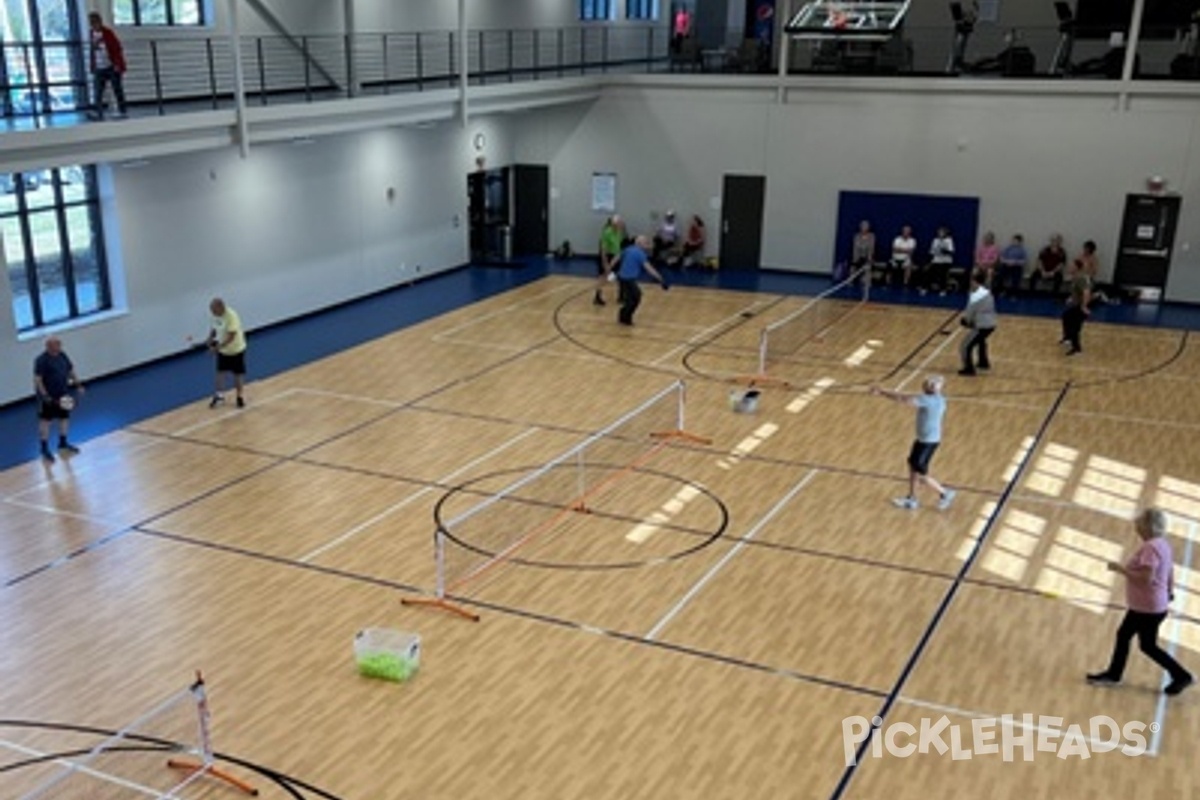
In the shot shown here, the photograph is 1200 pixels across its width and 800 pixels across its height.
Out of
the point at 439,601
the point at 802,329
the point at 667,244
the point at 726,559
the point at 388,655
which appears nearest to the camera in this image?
the point at 388,655

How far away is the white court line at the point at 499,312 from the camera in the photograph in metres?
22.5

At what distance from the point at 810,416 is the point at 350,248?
11.4 meters

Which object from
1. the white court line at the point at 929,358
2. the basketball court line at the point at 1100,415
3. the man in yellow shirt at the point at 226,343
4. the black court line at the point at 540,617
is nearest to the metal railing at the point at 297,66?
the man in yellow shirt at the point at 226,343

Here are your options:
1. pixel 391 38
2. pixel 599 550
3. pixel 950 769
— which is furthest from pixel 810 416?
pixel 391 38

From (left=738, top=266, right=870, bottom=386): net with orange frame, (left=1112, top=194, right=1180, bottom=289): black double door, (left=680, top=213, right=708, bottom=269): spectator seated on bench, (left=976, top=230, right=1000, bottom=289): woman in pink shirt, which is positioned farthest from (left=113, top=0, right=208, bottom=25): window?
(left=1112, top=194, right=1180, bottom=289): black double door

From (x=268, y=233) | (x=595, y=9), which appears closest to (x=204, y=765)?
(x=268, y=233)

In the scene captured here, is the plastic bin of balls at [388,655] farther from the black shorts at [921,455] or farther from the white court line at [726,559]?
the black shorts at [921,455]

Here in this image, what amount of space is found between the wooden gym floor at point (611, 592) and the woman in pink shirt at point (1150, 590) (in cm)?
44

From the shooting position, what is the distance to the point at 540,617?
37.7 ft

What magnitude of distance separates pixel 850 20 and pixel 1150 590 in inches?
692

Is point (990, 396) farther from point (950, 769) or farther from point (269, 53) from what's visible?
point (269, 53)

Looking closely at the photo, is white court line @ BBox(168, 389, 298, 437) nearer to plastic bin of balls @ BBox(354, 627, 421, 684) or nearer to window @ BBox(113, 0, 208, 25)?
window @ BBox(113, 0, 208, 25)

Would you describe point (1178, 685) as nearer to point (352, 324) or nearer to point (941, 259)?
point (352, 324)

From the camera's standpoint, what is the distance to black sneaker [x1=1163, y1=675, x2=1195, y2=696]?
10.0m
